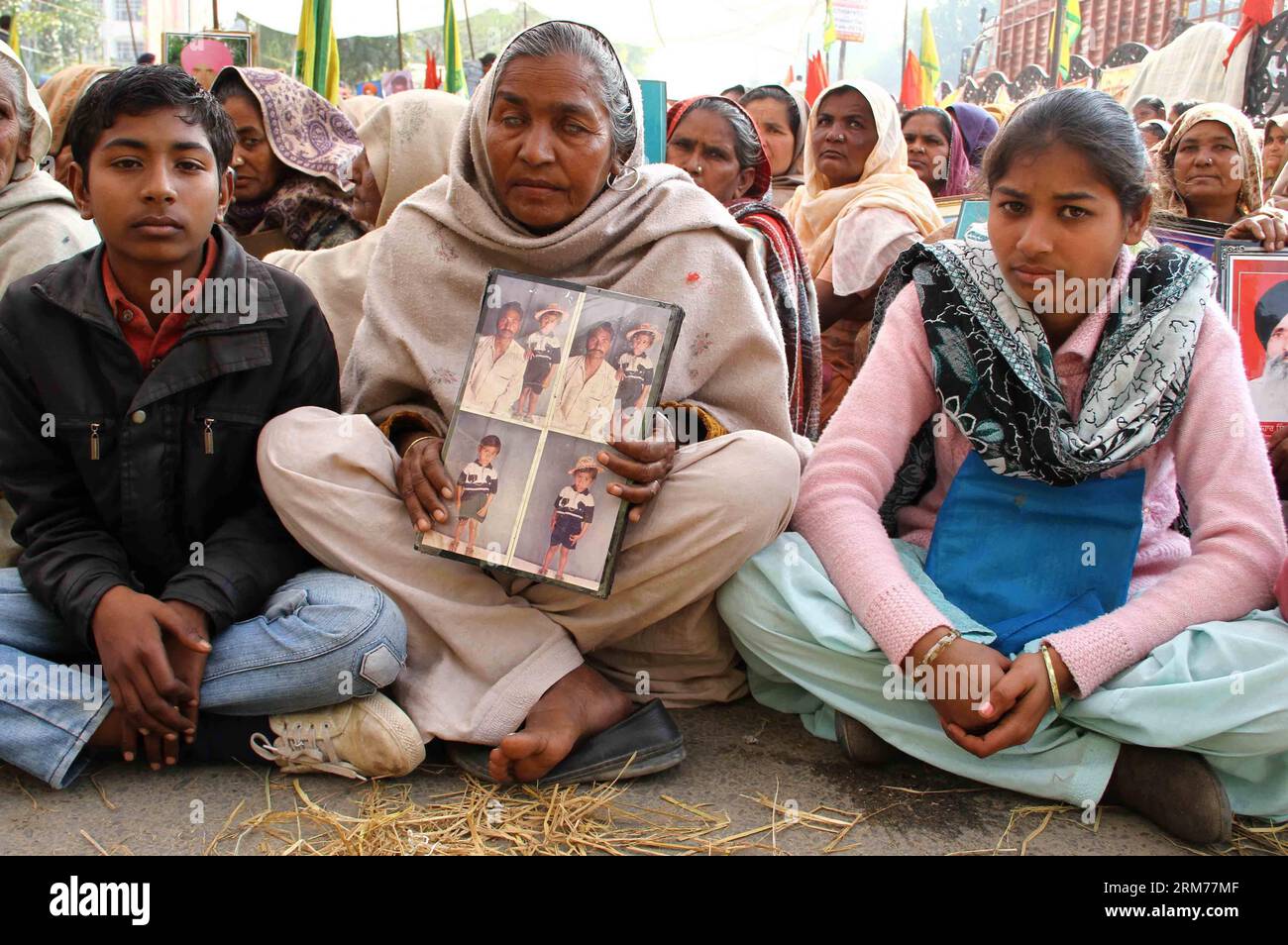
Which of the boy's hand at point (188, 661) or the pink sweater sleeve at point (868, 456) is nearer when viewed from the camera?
the boy's hand at point (188, 661)

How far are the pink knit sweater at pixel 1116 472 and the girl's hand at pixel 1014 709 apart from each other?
76 millimetres

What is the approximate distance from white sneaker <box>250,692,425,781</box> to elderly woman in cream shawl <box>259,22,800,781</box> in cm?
10

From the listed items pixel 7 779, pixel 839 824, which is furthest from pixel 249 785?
pixel 839 824

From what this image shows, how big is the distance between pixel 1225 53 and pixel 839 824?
38.1 ft

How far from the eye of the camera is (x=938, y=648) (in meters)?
2.03

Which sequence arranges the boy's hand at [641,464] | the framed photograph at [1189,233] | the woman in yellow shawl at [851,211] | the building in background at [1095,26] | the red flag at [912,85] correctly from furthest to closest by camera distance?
the building in background at [1095,26], the red flag at [912,85], the woman in yellow shawl at [851,211], the framed photograph at [1189,233], the boy's hand at [641,464]

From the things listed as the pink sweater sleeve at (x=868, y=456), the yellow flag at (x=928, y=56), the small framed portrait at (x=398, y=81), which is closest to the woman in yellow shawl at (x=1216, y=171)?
the pink sweater sleeve at (x=868, y=456)

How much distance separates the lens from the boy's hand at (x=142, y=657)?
2.00 meters

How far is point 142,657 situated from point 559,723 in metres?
0.82

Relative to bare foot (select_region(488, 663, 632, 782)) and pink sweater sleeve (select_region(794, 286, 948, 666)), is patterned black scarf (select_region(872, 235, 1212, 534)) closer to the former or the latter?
pink sweater sleeve (select_region(794, 286, 948, 666))

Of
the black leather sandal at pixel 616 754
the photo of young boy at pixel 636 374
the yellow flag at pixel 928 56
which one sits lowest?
the black leather sandal at pixel 616 754

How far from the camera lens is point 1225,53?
1079cm

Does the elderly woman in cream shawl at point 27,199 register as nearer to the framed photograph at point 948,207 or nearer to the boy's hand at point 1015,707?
the boy's hand at point 1015,707

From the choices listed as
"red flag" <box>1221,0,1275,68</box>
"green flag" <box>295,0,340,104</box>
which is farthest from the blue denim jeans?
"red flag" <box>1221,0,1275,68</box>
